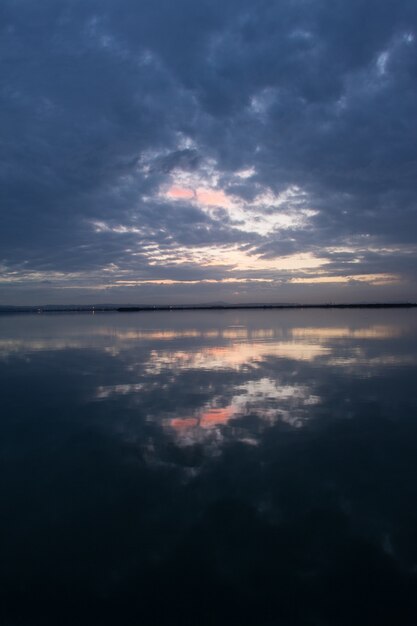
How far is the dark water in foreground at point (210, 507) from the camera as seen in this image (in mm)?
5094

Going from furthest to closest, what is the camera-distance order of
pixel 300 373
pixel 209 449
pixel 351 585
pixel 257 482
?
pixel 300 373, pixel 209 449, pixel 257 482, pixel 351 585

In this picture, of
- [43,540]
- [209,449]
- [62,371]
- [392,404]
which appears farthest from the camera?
[62,371]

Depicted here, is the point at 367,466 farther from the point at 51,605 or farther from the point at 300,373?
the point at 300,373

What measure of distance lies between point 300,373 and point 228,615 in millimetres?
14577

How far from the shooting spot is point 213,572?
555cm

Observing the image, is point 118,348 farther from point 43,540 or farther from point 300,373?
point 43,540

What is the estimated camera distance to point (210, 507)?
23.4 ft

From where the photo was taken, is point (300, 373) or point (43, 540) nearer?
point (43, 540)

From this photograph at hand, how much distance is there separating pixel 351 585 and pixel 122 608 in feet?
9.32

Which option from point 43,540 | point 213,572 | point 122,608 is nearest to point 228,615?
point 213,572

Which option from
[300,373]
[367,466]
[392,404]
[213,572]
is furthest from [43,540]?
[300,373]

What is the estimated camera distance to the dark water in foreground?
5.09 meters

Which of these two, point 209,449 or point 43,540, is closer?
point 43,540

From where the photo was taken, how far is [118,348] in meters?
30.2
